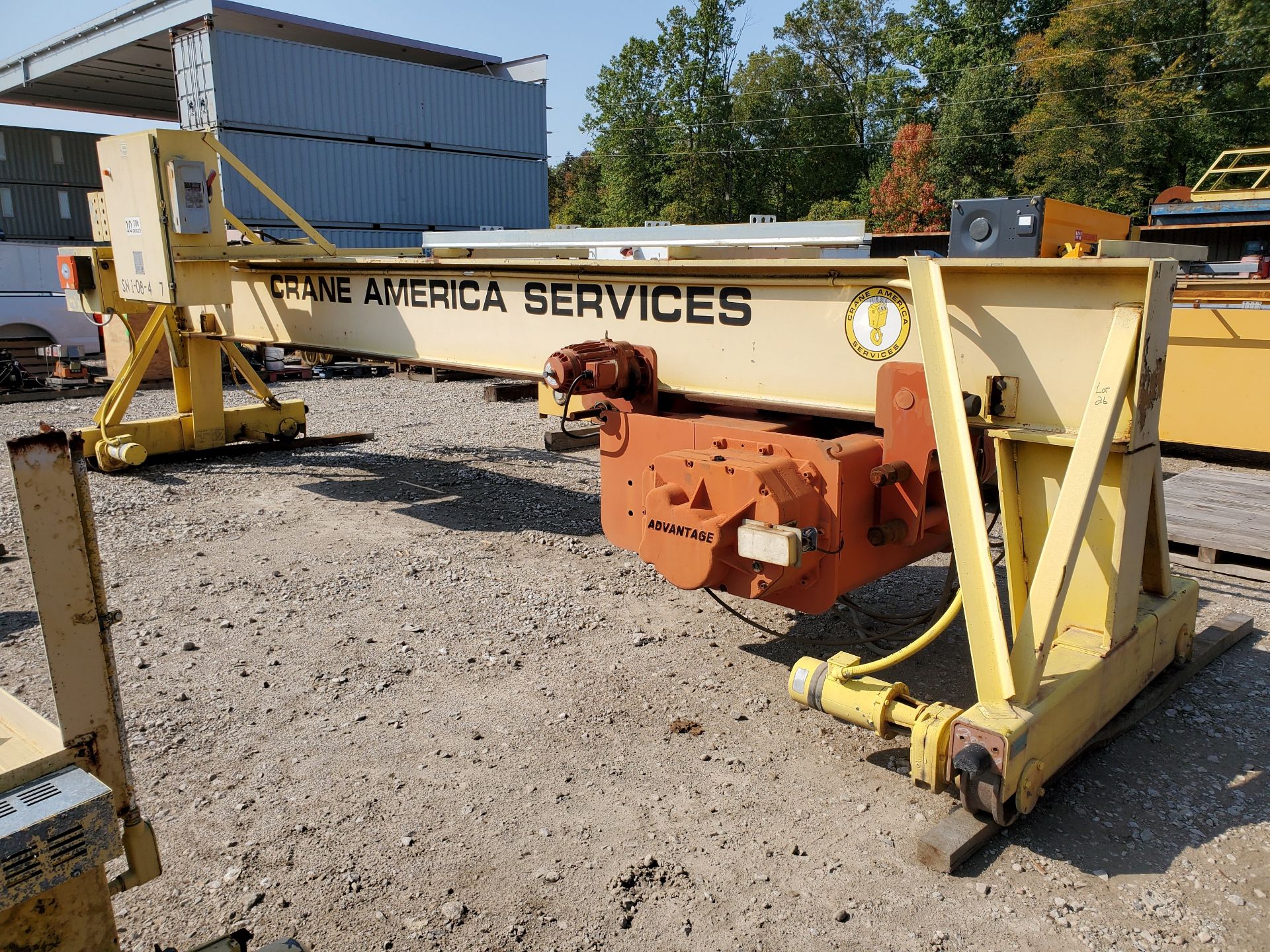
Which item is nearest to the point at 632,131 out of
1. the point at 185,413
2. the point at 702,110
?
the point at 702,110

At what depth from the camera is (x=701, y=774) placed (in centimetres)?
314

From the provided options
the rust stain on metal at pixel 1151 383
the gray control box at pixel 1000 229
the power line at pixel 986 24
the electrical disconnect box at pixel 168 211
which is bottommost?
the rust stain on metal at pixel 1151 383

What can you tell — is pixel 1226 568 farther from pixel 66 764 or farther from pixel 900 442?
pixel 66 764

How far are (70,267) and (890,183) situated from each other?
3673cm

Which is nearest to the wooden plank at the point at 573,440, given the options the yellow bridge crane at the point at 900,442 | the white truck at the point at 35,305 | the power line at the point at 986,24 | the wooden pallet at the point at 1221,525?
the yellow bridge crane at the point at 900,442

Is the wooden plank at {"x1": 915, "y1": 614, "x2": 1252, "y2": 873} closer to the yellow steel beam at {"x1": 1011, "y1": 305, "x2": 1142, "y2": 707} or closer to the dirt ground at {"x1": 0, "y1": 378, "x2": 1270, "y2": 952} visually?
the dirt ground at {"x1": 0, "y1": 378, "x2": 1270, "y2": 952}

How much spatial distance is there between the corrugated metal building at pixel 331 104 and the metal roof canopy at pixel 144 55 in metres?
0.03

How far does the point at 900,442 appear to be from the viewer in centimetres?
325

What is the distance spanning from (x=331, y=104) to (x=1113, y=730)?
55.7ft

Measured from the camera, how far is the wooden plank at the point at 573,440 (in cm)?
409

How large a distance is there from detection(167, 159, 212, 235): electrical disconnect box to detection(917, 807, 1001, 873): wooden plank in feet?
18.4

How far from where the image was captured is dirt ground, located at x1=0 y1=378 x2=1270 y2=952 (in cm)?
245

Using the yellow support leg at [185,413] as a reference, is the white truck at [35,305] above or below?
above

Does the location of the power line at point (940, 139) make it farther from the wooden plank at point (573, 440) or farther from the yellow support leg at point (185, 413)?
the wooden plank at point (573, 440)
